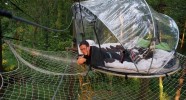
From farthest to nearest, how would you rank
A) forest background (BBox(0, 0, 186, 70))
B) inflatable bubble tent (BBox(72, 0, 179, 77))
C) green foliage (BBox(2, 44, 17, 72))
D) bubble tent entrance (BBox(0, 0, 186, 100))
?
1. green foliage (BBox(2, 44, 17, 72))
2. forest background (BBox(0, 0, 186, 70))
3. bubble tent entrance (BBox(0, 0, 186, 100))
4. inflatable bubble tent (BBox(72, 0, 179, 77))

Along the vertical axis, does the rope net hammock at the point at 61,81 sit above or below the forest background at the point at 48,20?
below

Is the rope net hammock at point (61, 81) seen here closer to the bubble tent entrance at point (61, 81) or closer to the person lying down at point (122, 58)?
the bubble tent entrance at point (61, 81)

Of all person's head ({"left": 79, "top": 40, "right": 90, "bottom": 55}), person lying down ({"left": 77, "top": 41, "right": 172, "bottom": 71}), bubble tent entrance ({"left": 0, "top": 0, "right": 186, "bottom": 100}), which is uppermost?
person's head ({"left": 79, "top": 40, "right": 90, "bottom": 55})

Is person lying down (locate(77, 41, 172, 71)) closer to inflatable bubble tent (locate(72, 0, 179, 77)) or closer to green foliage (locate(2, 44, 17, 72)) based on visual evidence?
inflatable bubble tent (locate(72, 0, 179, 77))

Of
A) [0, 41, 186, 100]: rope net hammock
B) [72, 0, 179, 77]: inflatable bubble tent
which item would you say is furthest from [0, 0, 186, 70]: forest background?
[72, 0, 179, 77]: inflatable bubble tent

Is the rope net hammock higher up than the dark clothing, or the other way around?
the dark clothing

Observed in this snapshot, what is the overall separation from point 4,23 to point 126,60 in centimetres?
326

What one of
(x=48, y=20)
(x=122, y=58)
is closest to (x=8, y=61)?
(x=48, y=20)

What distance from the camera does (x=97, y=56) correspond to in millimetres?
2623

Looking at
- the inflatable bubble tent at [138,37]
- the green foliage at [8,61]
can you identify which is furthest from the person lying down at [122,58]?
the green foliage at [8,61]

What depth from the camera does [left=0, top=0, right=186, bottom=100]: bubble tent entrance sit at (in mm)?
3023

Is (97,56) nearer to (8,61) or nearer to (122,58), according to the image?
(122,58)

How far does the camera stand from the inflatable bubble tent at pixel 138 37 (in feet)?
8.33

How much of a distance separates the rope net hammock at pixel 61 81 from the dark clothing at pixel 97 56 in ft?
0.71
